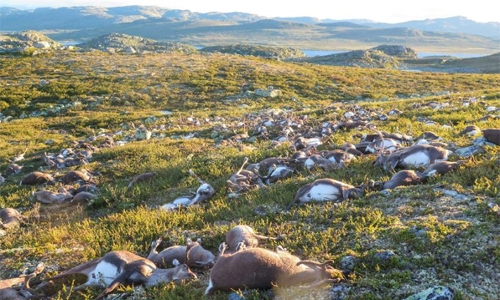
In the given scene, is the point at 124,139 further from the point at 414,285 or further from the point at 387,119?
the point at 414,285

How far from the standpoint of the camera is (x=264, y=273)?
182 inches

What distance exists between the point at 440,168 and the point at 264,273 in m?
4.90

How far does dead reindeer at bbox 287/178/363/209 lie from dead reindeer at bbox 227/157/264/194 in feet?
5.55

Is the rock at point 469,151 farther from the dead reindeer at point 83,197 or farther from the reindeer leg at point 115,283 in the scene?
the dead reindeer at point 83,197

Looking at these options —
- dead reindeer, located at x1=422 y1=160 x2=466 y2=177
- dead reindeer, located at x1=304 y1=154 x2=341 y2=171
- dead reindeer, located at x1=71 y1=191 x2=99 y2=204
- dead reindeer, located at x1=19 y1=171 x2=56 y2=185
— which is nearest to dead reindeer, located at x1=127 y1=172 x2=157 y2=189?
dead reindeer, located at x1=71 y1=191 x2=99 y2=204

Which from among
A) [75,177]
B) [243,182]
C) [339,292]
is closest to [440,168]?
[243,182]

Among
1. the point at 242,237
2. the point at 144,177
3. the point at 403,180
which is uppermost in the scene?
the point at 403,180

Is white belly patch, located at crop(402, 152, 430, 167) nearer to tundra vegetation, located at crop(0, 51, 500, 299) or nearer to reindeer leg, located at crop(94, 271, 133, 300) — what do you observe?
tundra vegetation, located at crop(0, 51, 500, 299)

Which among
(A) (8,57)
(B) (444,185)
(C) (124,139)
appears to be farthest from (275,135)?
(A) (8,57)

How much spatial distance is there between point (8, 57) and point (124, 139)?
128 feet

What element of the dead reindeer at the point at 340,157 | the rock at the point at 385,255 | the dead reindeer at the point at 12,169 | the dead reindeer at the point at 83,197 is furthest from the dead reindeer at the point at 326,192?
the dead reindeer at the point at 12,169

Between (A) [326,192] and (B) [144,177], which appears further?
(B) [144,177]

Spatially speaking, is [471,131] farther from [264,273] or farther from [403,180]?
[264,273]

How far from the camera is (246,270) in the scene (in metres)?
4.66
